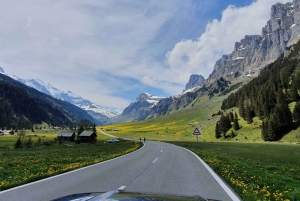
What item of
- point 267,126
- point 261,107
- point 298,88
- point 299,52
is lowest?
point 267,126

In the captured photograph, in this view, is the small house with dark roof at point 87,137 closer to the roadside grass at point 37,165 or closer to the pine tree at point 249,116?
the pine tree at point 249,116

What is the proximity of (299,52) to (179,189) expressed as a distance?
224 m

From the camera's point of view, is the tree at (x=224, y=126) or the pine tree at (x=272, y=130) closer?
the pine tree at (x=272, y=130)

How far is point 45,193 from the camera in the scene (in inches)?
353

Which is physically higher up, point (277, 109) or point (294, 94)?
point (294, 94)

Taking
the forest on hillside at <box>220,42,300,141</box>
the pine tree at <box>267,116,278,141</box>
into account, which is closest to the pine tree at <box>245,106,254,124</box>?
the forest on hillside at <box>220,42,300,141</box>

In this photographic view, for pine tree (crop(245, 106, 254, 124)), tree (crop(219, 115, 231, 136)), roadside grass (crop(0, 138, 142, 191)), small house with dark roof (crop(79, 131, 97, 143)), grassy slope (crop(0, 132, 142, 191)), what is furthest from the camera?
pine tree (crop(245, 106, 254, 124))

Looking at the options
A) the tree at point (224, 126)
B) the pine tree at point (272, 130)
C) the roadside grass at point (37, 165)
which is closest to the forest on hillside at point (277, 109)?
the pine tree at point (272, 130)

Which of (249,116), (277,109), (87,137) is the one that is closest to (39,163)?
(87,137)

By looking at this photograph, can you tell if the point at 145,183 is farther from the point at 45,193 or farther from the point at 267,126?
the point at 267,126

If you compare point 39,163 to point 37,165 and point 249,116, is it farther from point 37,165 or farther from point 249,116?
point 249,116

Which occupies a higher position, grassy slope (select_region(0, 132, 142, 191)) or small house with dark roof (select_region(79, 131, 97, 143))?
small house with dark roof (select_region(79, 131, 97, 143))

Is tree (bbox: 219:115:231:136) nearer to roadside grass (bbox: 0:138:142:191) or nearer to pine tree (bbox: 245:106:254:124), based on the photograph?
pine tree (bbox: 245:106:254:124)

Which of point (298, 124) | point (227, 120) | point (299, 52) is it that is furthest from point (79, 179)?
point (299, 52)
